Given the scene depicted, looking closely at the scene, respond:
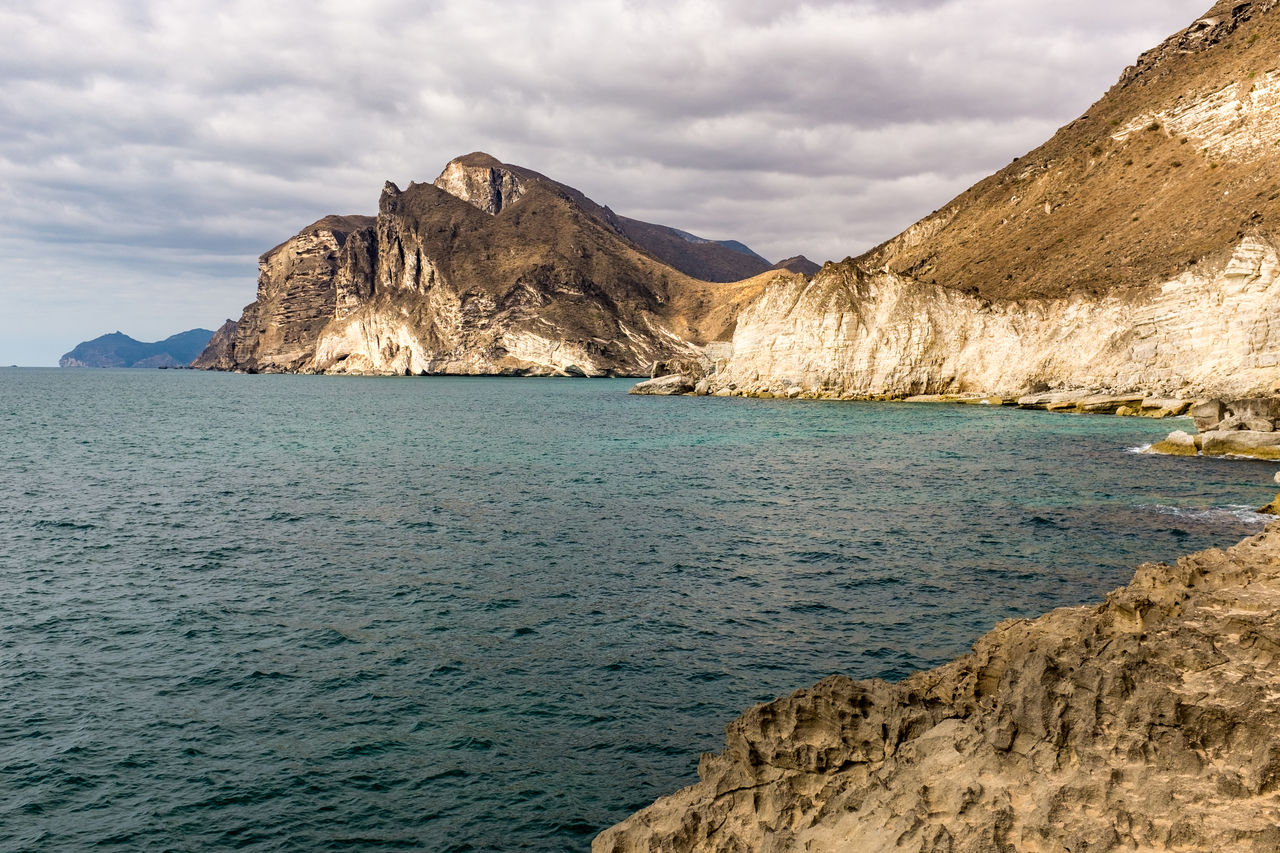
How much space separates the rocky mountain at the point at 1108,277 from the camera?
59.2 metres

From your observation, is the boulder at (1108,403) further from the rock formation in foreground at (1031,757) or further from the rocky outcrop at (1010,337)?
the rock formation in foreground at (1031,757)

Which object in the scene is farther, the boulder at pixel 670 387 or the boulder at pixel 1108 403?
the boulder at pixel 670 387

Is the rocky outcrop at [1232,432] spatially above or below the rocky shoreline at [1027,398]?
below

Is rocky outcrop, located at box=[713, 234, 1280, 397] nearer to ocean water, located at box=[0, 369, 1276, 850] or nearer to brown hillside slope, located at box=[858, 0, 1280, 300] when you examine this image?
brown hillside slope, located at box=[858, 0, 1280, 300]

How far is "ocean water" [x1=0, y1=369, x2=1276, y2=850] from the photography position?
36.2 ft

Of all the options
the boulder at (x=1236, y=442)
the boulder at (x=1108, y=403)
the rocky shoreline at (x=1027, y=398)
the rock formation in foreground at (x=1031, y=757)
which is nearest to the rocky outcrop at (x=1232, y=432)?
the boulder at (x=1236, y=442)

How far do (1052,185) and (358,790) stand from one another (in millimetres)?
117447

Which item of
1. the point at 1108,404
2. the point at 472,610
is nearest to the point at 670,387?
the point at 1108,404

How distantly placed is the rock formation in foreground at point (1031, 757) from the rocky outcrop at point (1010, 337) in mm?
58119

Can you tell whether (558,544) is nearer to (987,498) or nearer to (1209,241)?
(987,498)

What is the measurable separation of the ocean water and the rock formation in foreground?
304 cm

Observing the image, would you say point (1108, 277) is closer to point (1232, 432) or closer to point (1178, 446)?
point (1232, 432)

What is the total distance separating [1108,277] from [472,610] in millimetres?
77255

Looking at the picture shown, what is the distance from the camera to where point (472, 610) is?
1828 cm
